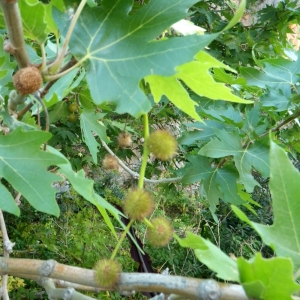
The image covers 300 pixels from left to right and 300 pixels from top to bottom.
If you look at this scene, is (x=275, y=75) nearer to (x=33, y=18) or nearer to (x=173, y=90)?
(x=173, y=90)

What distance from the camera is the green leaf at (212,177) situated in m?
1.04

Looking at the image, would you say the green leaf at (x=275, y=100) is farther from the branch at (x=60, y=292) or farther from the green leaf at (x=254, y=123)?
the branch at (x=60, y=292)

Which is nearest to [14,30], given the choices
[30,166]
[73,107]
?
[30,166]

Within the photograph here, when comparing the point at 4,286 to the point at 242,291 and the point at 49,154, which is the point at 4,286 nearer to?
the point at 49,154

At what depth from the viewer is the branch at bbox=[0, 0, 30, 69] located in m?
0.43

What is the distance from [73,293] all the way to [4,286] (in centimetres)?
32

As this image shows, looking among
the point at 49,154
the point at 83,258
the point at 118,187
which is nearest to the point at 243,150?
the point at 49,154

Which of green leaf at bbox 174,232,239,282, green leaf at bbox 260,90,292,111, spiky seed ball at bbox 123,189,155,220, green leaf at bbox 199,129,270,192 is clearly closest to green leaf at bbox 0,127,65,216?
spiky seed ball at bbox 123,189,155,220

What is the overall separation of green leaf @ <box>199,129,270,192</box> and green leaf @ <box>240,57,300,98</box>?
0.53 ft

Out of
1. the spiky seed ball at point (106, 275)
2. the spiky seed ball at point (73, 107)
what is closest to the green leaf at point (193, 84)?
the spiky seed ball at point (106, 275)

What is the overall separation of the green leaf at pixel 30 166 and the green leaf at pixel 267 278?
284mm

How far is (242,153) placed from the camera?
1.01 m

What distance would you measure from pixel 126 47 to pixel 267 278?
0.33 meters

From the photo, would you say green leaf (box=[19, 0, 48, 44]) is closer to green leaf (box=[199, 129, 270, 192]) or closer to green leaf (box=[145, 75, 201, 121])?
green leaf (box=[145, 75, 201, 121])
